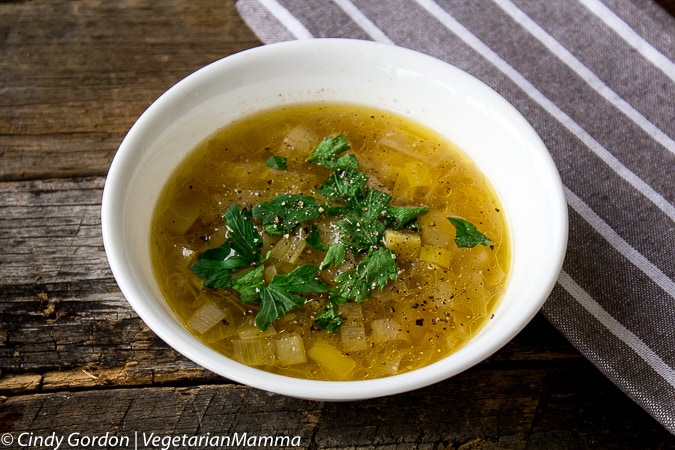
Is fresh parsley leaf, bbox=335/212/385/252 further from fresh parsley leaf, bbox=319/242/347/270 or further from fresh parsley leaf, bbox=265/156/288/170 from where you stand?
fresh parsley leaf, bbox=265/156/288/170

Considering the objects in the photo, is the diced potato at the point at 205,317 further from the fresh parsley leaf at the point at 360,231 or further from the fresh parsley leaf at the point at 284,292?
the fresh parsley leaf at the point at 360,231

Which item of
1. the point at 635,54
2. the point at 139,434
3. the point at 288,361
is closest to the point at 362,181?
the point at 288,361

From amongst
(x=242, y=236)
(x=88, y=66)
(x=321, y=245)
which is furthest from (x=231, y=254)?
Answer: (x=88, y=66)

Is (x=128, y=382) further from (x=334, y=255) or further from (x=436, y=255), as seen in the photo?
(x=436, y=255)

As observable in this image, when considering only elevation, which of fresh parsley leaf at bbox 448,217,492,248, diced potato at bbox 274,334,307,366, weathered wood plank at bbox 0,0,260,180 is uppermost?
fresh parsley leaf at bbox 448,217,492,248

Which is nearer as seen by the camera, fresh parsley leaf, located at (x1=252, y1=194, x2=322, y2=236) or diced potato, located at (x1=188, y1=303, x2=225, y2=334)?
diced potato, located at (x1=188, y1=303, x2=225, y2=334)

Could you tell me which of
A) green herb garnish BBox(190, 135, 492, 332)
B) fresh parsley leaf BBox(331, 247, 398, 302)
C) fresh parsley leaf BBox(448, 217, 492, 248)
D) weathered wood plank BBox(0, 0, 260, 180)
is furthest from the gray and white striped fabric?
fresh parsley leaf BBox(331, 247, 398, 302)

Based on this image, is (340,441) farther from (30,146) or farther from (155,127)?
(30,146)
